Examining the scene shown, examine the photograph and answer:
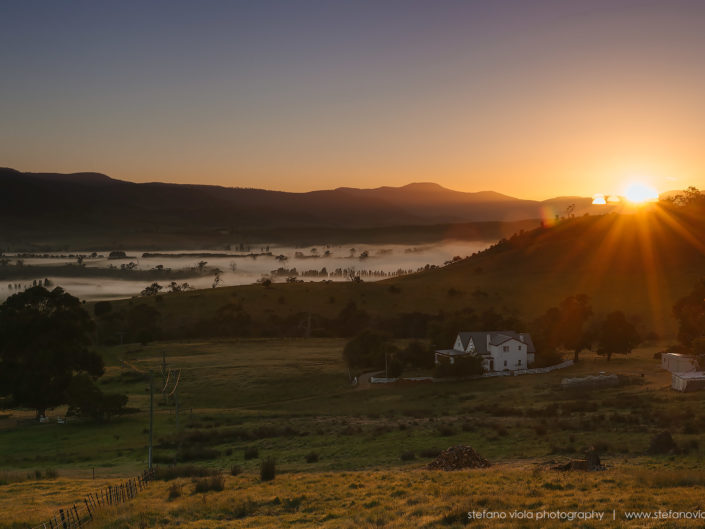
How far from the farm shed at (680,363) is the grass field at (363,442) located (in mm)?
2226

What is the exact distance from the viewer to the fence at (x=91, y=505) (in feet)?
63.8

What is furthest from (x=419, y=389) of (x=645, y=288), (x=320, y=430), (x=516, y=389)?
(x=645, y=288)

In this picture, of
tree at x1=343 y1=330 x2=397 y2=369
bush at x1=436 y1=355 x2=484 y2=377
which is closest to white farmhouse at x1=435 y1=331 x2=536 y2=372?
bush at x1=436 y1=355 x2=484 y2=377

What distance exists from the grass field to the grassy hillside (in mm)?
59234

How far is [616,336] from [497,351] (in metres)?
15.0

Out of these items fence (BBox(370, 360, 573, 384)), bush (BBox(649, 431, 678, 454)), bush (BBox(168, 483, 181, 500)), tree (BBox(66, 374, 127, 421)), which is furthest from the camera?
fence (BBox(370, 360, 573, 384))

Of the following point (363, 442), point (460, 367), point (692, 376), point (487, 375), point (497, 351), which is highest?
point (692, 376)

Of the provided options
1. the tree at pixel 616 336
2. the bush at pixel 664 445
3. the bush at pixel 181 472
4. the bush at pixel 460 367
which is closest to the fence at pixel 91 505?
the bush at pixel 181 472

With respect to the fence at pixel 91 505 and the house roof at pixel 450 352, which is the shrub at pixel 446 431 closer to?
the fence at pixel 91 505

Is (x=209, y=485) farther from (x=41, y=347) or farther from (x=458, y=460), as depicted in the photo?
(x=41, y=347)

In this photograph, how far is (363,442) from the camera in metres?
38.9

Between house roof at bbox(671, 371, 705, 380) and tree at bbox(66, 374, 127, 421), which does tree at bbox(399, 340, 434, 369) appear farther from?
tree at bbox(66, 374, 127, 421)

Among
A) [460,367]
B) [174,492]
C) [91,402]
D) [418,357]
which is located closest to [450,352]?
[418,357]

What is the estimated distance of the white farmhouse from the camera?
3159 inches
